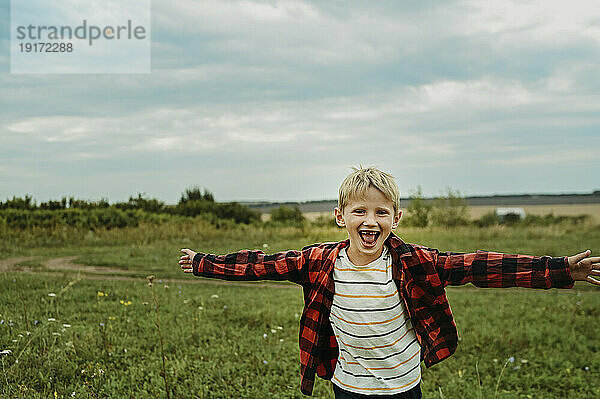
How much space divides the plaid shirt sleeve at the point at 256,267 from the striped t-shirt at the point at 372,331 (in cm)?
26

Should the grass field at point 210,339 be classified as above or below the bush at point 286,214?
below

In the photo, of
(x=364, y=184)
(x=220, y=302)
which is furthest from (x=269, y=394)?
(x=220, y=302)

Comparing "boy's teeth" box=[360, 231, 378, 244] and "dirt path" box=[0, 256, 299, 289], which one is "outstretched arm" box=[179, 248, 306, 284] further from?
"dirt path" box=[0, 256, 299, 289]

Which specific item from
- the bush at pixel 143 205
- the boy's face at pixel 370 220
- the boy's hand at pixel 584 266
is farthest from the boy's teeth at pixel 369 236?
the bush at pixel 143 205

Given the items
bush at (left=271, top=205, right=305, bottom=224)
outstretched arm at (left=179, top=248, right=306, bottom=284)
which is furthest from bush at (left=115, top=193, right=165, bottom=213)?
outstretched arm at (left=179, top=248, right=306, bottom=284)

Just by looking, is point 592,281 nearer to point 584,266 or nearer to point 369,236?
point 584,266

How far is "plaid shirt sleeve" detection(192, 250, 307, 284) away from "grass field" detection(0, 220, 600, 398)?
191 centimetres

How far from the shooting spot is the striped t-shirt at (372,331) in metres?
2.77

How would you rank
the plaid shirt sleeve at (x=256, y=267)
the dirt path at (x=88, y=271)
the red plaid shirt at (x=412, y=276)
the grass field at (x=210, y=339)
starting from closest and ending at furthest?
the red plaid shirt at (x=412, y=276), the plaid shirt sleeve at (x=256, y=267), the grass field at (x=210, y=339), the dirt path at (x=88, y=271)

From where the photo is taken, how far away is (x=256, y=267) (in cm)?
307

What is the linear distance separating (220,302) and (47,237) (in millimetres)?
7949

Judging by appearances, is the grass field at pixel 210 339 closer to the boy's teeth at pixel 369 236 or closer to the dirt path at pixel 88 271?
the dirt path at pixel 88 271

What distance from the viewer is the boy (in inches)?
108

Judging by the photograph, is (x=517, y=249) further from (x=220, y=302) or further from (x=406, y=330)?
(x=406, y=330)
